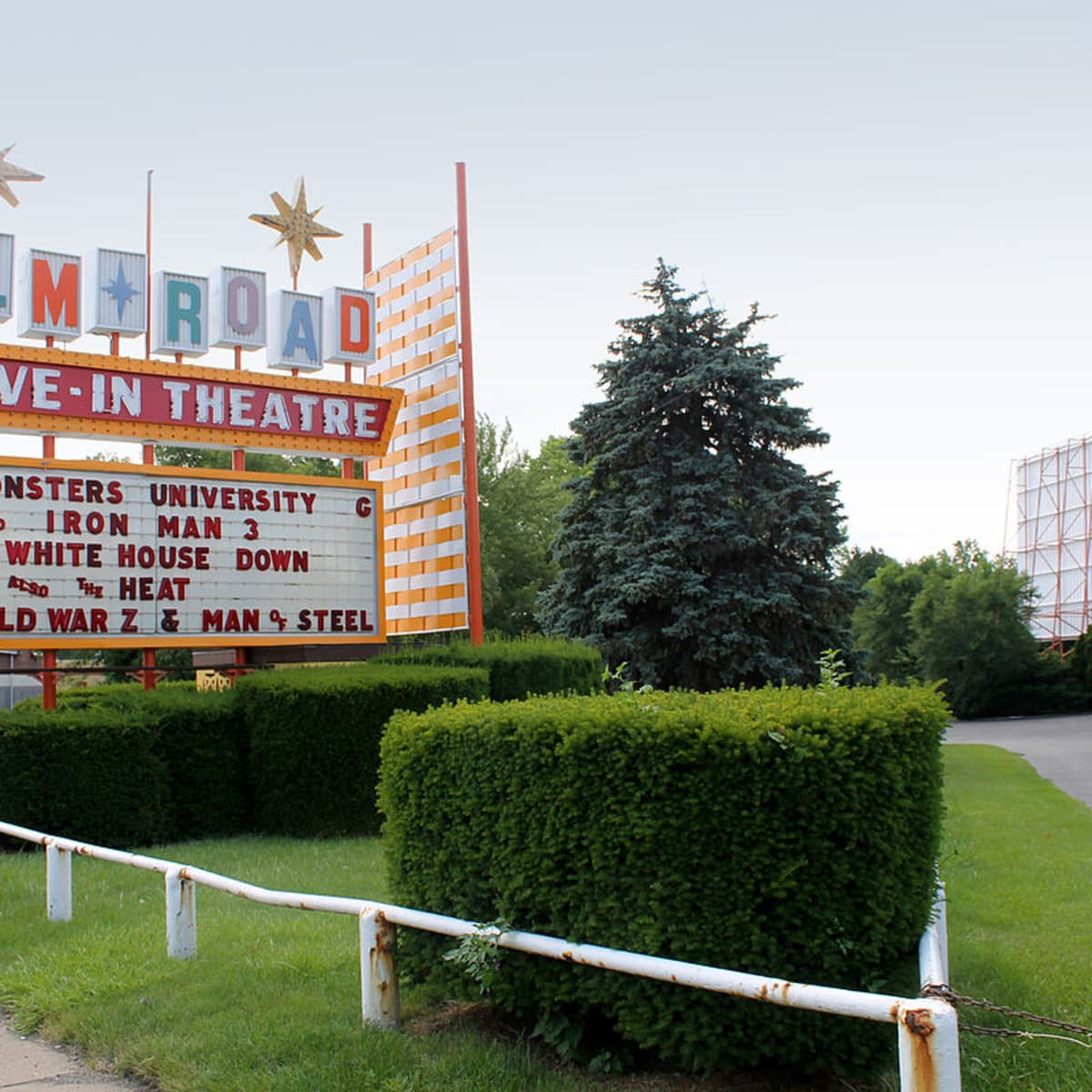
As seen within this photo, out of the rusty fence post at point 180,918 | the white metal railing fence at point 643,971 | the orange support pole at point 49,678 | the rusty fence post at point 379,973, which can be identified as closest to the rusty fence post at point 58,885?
the white metal railing fence at point 643,971

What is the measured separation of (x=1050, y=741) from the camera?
102 feet

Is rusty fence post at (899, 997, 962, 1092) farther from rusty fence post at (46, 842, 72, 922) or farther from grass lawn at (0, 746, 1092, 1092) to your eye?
rusty fence post at (46, 842, 72, 922)

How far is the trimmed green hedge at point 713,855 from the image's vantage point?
4488 mm

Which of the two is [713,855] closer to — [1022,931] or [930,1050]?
[930,1050]

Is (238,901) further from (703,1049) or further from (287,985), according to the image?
(703,1049)

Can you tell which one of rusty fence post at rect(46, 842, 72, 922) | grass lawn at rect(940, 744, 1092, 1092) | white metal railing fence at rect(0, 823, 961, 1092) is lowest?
grass lawn at rect(940, 744, 1092, 1092)

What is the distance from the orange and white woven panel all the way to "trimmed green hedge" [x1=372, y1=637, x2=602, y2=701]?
144cm

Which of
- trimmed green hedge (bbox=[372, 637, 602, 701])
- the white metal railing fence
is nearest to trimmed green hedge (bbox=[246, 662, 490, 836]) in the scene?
trimmed green hedge (bbox=[372, 637, 602, 701])

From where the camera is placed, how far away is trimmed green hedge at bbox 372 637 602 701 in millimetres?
14711

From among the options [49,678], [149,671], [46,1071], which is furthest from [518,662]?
[46,1071]

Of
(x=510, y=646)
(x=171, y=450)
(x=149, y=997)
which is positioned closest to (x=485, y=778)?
(x=149, y=997)

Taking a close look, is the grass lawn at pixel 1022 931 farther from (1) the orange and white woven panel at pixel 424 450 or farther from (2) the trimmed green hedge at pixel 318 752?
(1) the orange and white woven panel at pixel 424 450

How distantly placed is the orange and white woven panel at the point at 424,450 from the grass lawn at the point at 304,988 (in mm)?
6941

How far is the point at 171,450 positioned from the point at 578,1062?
4572 centimetres
